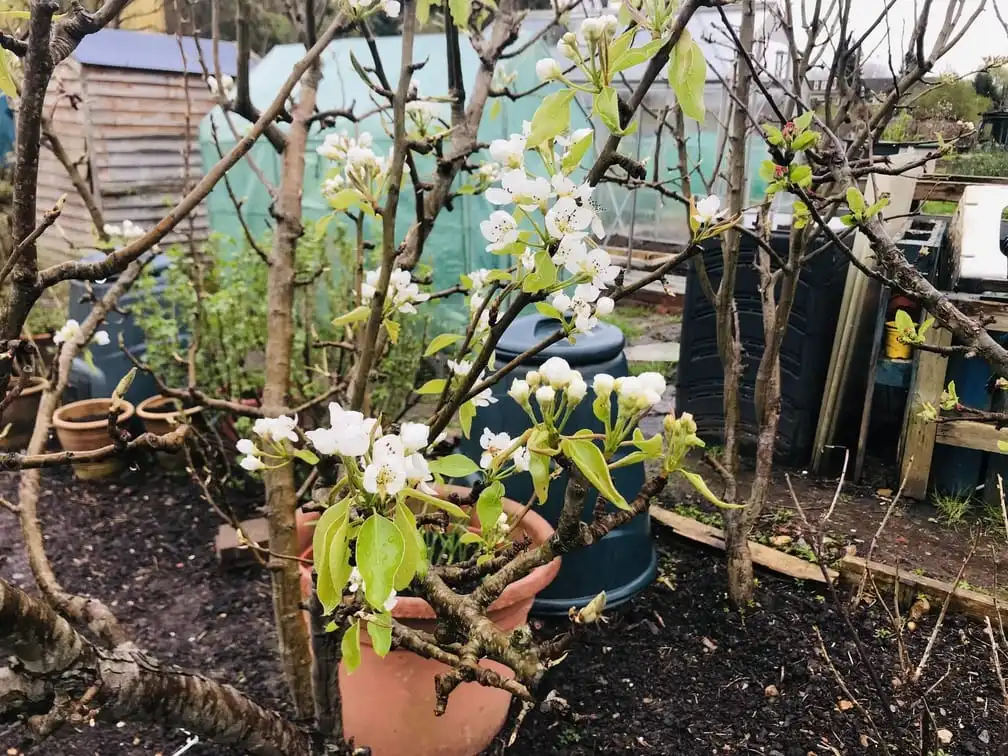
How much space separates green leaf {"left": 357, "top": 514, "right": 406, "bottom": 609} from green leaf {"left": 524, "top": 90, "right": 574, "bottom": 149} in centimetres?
45

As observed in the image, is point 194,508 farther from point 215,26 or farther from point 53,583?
point 215,26

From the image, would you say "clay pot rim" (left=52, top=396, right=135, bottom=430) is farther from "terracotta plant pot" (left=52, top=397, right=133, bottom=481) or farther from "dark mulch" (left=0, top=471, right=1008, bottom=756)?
"dark mulch" (left=0, top=471, right=1008, bottom=756)

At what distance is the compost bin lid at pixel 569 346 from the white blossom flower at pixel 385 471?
1483 millimetres

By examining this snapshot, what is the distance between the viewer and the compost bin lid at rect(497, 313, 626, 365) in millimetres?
2357

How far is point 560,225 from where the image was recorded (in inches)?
37.3

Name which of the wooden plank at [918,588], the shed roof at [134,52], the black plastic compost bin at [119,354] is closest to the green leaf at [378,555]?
the wooden plank at [918,588]

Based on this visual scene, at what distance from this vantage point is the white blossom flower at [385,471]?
0.79 meters

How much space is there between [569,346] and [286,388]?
905 mm

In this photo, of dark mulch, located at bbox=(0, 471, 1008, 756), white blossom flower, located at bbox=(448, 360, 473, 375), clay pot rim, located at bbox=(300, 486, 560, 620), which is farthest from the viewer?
dark mulch, located at bbox=(0, 471, 1008, 756)

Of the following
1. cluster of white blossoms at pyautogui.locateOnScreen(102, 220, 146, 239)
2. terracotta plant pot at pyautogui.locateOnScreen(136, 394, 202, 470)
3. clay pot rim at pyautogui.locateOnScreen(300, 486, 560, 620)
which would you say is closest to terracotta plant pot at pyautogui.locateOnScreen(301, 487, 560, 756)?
clay pot rim at pyautogui.locateOnScreen(300, 486, 560, 620)

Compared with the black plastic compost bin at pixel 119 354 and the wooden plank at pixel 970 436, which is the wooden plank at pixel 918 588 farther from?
the black plastic compost bin at pixel 119 354

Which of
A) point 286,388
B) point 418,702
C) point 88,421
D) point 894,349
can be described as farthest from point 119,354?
point 894,349

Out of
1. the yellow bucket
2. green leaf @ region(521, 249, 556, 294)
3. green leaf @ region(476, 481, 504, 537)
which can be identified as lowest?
the yellow bucket

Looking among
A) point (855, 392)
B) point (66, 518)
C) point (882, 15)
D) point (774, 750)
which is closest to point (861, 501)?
point (855, 392)
